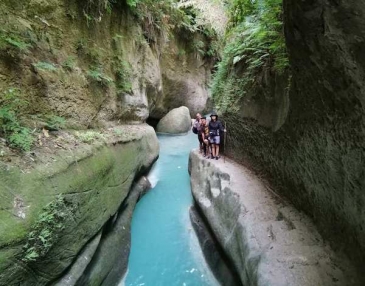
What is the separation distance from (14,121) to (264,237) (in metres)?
4.29

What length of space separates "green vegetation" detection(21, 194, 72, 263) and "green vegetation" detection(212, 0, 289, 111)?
424 centimetres

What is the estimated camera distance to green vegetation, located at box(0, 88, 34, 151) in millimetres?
3883

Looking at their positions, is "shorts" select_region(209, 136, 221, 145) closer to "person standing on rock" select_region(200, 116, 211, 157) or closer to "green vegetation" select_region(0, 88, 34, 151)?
"person standing on rock" select_region(200, 116, 211, 157)

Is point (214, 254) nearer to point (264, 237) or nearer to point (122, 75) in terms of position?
point (264, 237)

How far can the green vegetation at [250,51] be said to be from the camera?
495 centimetres

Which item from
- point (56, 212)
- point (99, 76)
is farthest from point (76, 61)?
point (56, 212)

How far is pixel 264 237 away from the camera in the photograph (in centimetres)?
419

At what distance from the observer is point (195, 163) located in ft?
28.5

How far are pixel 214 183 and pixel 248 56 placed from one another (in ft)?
10.8

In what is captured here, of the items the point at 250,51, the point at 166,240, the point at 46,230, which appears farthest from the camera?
the point at 250,51

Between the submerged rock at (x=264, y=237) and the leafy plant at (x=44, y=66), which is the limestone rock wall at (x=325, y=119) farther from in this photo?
the leafy plant at (x=44, y=66)

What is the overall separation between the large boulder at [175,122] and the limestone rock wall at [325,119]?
9.83m

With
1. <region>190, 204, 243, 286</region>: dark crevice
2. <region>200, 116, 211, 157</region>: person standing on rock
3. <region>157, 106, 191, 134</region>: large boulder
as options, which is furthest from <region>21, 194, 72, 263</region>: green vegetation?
<region>157, 106, 191, 134</region>: large boulder

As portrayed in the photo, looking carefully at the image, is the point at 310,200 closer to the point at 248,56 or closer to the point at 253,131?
the point at 253,131
